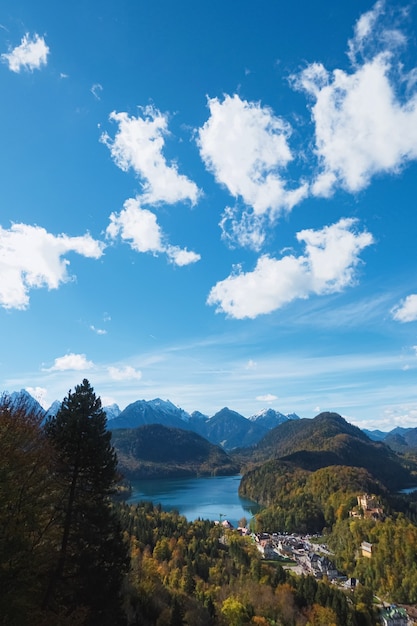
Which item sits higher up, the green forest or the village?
the green forest

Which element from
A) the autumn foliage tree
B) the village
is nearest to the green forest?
the autumn foliage tree

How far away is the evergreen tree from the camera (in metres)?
17.7

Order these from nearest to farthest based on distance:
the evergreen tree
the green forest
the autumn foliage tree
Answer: the autumn foliage tree
the green forest
the evergreen tree

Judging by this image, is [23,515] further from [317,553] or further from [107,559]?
[317,553]

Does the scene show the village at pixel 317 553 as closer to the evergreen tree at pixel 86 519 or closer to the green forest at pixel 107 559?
the green forest at pixel 107 559

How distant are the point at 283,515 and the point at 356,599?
69101mm

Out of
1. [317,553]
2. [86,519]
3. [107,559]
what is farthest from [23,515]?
[317,553]

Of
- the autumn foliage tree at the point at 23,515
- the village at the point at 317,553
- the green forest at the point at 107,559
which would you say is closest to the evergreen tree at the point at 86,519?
the green forest at the point at 107,559

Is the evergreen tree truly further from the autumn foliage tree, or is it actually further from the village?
the village

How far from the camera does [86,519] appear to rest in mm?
18656

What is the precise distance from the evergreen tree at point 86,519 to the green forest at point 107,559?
45 millimetres

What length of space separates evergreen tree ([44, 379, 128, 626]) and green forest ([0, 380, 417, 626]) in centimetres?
5

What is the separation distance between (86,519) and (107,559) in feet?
6.53

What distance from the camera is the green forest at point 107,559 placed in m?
14.1
